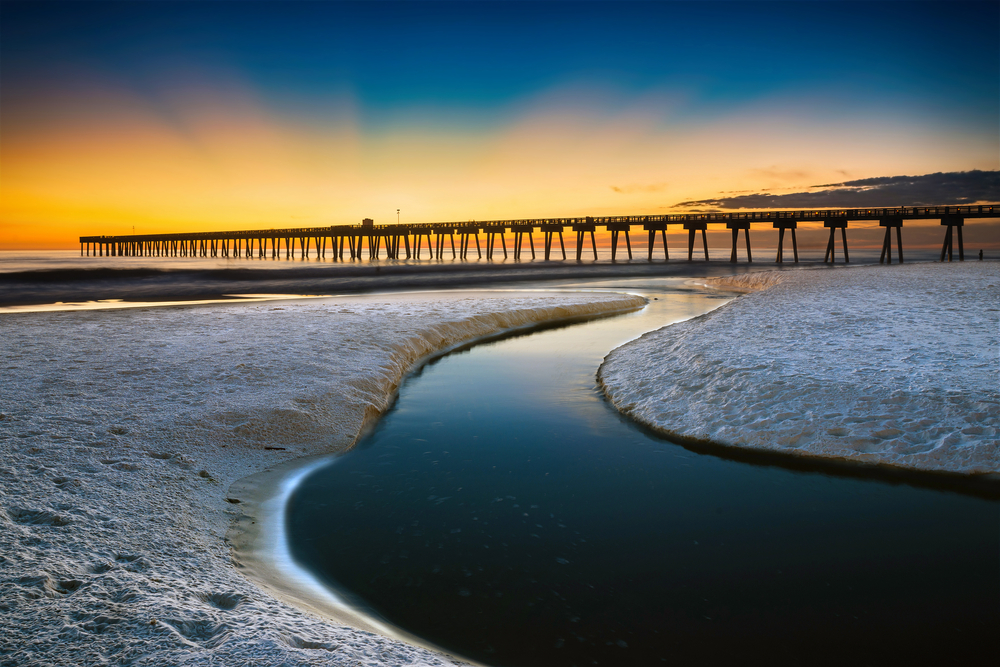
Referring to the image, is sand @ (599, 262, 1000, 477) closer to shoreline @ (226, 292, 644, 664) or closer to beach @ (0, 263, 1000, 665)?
beach @ (0, 263, 1000, 665)

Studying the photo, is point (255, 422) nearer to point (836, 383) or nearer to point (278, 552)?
point (278, 552)

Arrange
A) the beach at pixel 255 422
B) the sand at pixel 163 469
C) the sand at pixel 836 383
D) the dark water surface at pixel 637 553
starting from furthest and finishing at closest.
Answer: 1. the sand at pixel 836 383
2. the dark water surface at pixel 637 553
3. the beach at pixel 255 422
4. the sand at pixel 163 469

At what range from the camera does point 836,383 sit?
7.78 m

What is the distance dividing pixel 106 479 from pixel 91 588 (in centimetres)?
198

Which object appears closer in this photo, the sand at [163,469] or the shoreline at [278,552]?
the sand at [163,469]

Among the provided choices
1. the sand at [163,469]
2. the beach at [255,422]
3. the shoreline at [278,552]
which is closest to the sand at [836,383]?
the beach at [255,422]

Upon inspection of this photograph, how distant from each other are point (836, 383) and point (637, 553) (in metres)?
4.60

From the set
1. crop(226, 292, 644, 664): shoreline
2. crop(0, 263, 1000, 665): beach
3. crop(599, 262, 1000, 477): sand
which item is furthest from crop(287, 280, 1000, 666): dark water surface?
crop(599, 262, 1000, 477): sand

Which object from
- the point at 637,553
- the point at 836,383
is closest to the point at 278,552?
the point at 637,553

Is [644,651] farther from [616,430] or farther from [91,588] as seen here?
[616,430]

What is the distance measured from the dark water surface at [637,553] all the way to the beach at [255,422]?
1.81 ft

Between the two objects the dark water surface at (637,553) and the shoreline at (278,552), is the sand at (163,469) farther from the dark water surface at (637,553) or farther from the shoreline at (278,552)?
the dark water surface at (637,553)

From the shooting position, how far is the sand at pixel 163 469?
3225 millimetres

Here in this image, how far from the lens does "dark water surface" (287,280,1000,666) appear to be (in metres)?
3.78
